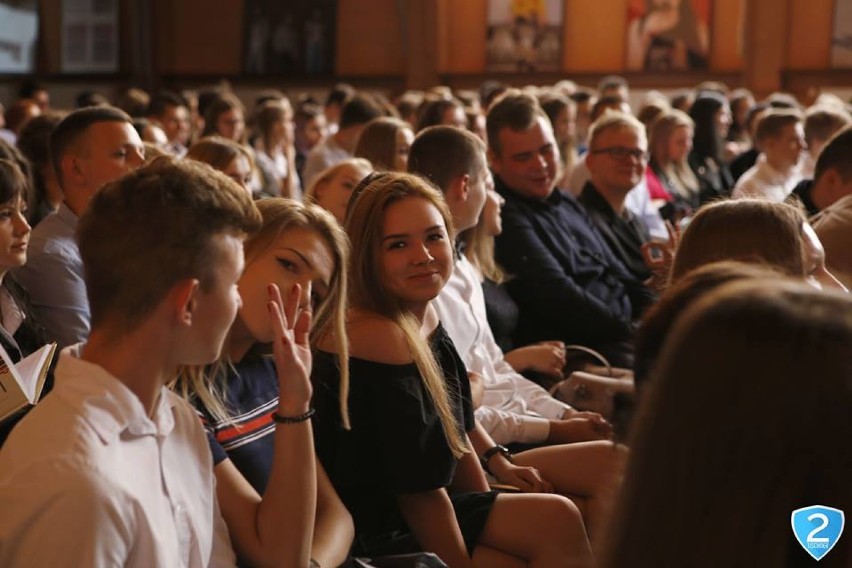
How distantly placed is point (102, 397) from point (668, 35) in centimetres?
1404

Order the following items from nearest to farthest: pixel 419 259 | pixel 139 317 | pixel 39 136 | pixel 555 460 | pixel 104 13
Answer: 1. pixel 139 317
2. pixel 419 259
3. pixel 555 460
4. pixel 39 136
5. pixel 104 13

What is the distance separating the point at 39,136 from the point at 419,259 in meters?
2.51

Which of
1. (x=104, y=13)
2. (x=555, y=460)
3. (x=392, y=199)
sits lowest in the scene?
(x=555, y=460)

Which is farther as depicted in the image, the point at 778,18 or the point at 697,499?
the point at 778,18

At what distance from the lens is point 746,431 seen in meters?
0.95

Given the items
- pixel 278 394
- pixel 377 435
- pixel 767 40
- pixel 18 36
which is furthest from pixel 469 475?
pixel 18 36

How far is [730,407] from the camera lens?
0.95 metres

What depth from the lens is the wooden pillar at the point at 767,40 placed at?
46.4 feet

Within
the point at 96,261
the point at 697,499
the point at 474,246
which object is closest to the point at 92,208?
the point at 96,261

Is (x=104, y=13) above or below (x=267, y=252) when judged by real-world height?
above

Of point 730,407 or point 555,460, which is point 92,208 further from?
point 555,460

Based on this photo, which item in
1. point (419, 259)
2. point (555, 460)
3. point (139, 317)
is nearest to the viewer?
point (139, 317)

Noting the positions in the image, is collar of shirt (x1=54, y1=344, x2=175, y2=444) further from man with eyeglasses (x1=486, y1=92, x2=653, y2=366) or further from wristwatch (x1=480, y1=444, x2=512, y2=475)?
man with eyeglasses (x1=486, y1=92, x2=653, y2=366)

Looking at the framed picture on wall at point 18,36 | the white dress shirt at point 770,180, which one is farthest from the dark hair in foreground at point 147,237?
the framed picture on wall at point 18,36
